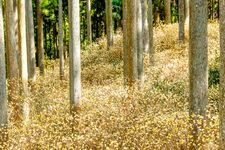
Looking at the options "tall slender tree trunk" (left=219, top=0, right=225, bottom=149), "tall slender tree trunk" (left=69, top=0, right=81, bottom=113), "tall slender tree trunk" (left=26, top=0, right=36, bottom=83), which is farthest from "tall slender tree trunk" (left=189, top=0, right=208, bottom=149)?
"tall slender tree trunk" (left=26, top=0, right=36, bottom=83)

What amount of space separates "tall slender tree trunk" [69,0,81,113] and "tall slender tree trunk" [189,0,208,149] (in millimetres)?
4807

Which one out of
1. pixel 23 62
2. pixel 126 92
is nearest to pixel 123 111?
pixel 126 92

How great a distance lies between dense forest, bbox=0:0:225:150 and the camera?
7.48 meters

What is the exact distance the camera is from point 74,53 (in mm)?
12172

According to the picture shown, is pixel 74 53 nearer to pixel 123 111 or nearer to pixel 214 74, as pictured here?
pixel 123 111

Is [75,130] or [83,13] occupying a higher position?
[83,13]

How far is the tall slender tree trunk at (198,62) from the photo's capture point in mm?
7496

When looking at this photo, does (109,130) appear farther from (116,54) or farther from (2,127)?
(116,54)

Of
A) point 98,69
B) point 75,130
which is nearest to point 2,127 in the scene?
point 75,130

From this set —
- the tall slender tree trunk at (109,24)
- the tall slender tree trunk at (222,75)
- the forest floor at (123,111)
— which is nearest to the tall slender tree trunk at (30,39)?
the forest floor at (123,111)

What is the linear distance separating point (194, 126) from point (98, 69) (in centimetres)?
1382

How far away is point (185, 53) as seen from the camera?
2083 cm

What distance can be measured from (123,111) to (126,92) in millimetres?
2083

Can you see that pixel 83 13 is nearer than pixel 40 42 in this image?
No
